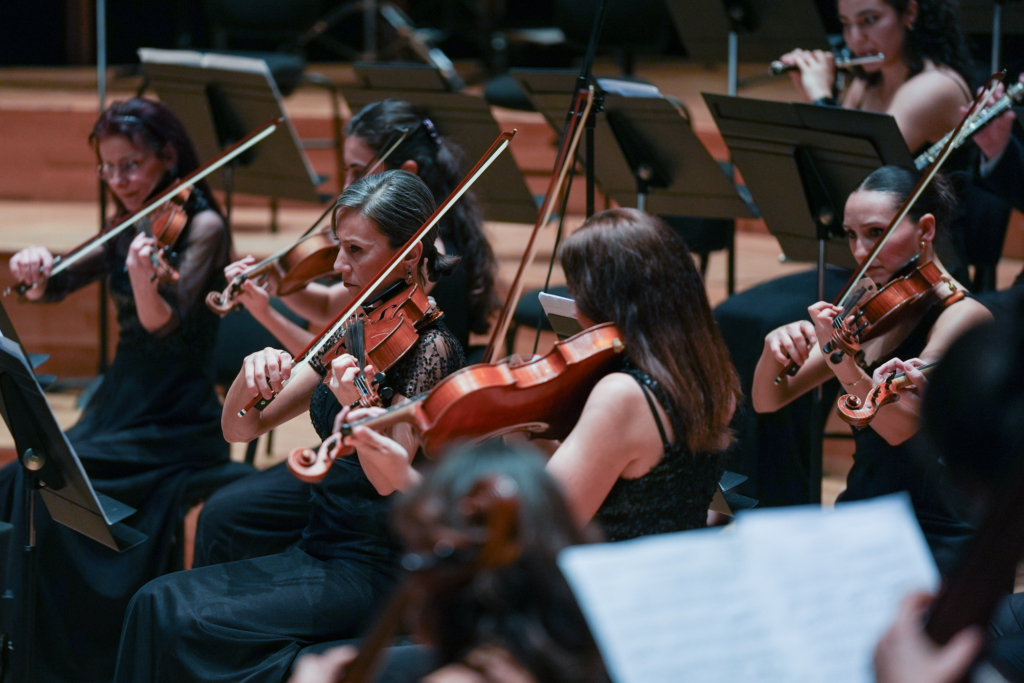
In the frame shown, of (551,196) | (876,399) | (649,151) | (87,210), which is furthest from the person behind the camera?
(87,210)

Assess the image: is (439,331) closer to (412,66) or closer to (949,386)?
(949,386)

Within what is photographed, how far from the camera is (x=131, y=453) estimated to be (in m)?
2.49

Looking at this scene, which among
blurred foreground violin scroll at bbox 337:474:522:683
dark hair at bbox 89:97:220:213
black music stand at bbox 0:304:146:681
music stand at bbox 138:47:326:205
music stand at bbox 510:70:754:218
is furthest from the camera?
music stand at bbox 138:47:326:205

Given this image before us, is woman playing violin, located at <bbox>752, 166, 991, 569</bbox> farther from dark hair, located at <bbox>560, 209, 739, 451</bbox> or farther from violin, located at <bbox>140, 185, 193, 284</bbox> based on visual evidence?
violin, located at <bbox>140, 185, 193, 284</bbox>

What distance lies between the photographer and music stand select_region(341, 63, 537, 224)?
2.86m

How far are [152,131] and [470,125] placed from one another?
758mm

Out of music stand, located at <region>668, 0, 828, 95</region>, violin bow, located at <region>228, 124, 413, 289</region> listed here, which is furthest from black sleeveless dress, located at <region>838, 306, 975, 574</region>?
music stand, located at <region>668, 0, 828, 95</region>

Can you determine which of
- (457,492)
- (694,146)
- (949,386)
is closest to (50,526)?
(694,146)

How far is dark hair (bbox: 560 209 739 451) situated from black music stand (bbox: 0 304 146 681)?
80 cm

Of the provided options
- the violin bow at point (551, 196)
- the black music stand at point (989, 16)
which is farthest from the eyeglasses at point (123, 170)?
the black music stand at point (989, 16)

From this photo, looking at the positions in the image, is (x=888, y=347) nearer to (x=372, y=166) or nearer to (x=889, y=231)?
(x=889, y=231)

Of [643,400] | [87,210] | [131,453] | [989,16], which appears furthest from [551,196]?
[87,210]

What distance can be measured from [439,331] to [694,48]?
1999mm

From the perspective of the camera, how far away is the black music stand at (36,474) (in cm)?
171
